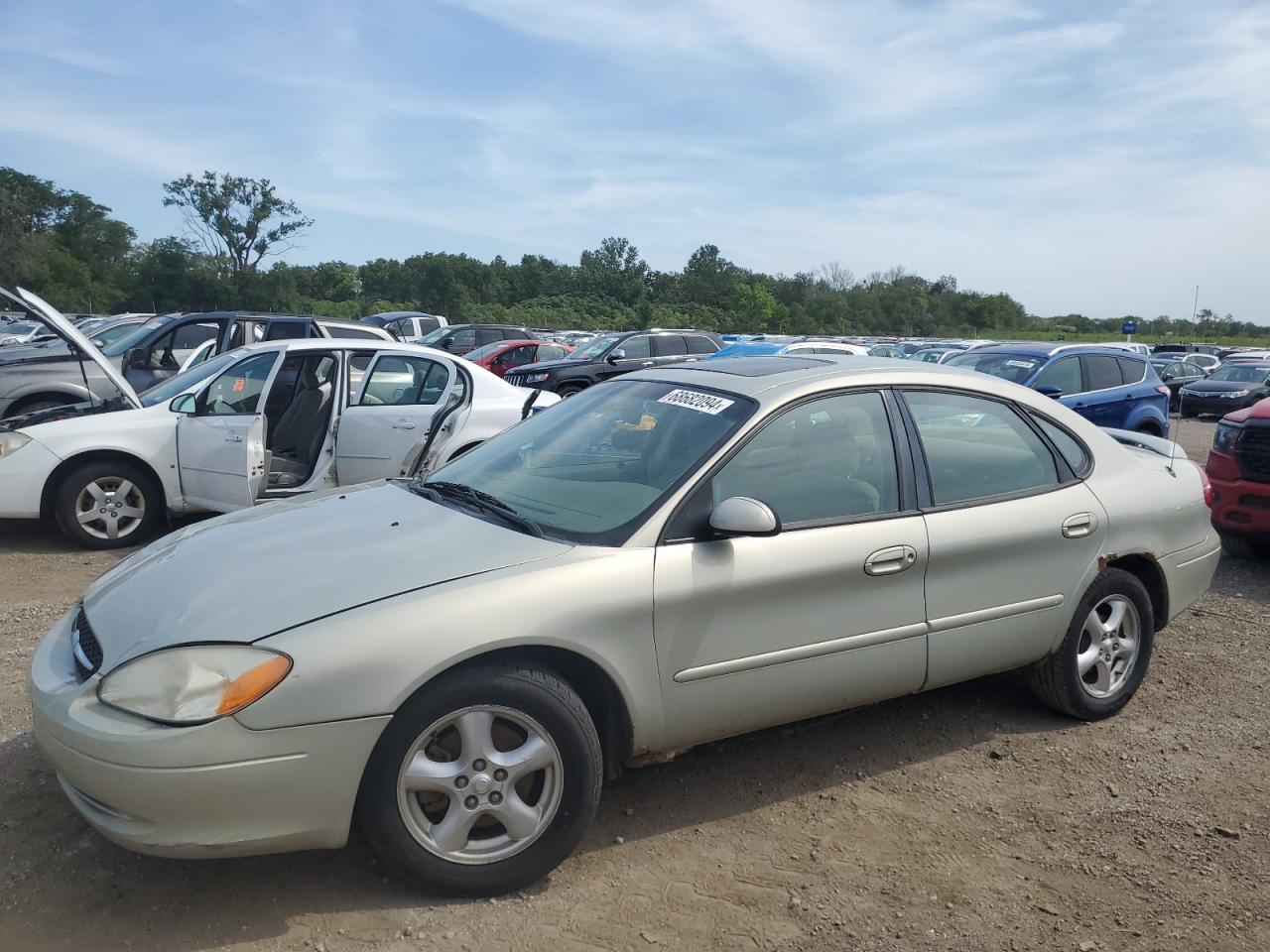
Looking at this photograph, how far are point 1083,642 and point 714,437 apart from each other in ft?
6.56

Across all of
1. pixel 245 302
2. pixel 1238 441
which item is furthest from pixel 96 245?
pixel 1238 441

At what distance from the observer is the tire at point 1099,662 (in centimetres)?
419

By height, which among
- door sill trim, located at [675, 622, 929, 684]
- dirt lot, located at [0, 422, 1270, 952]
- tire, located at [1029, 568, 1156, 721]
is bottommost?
dirt lot, located at [0, 422, 1270, 952]

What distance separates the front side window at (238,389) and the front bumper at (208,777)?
5.13 m

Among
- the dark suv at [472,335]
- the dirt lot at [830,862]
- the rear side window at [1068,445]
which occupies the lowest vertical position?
the dirt lot at [830,862]

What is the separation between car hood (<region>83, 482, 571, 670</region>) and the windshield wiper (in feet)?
0.22

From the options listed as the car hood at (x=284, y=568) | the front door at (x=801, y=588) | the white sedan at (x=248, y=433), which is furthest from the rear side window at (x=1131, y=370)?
the car hood at (x=284, y=568)

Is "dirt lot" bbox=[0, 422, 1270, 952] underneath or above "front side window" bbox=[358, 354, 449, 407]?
underneath

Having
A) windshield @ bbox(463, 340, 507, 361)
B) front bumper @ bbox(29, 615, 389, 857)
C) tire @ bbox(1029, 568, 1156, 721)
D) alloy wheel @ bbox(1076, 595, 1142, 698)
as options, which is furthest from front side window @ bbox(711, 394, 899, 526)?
windshield @ bbox(463, 340, 507, 361)

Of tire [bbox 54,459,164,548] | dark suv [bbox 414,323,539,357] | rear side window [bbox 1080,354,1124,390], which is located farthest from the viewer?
dark suv [bbox 414,323,539,357]

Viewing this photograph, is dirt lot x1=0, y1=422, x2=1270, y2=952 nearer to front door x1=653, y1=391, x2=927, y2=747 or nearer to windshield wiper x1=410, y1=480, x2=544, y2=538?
front door x1=653, y1=391, x2=927, y2=747

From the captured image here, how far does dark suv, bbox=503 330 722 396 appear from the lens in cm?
1598

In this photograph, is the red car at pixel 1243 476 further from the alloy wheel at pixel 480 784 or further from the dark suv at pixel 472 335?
the dark suv at pixel 472 335

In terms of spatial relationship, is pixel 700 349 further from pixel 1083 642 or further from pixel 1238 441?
pixel 1083 642
